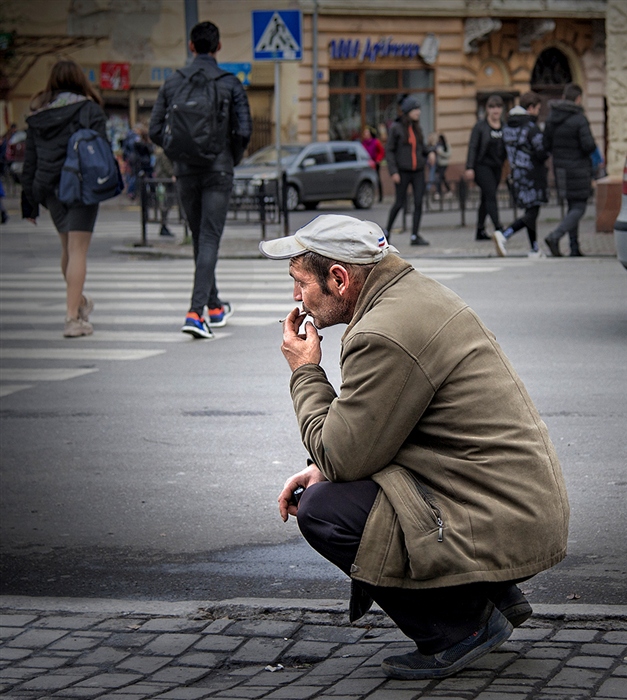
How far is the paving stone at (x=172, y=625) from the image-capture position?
402cm

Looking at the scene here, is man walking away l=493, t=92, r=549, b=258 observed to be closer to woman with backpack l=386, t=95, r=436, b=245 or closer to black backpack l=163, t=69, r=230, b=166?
woman with backpack l=386, t=95, r=436, b=245

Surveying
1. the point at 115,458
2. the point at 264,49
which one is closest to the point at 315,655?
the point at 115,458

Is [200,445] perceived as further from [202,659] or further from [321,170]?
[321,170]

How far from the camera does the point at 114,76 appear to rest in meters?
36.7

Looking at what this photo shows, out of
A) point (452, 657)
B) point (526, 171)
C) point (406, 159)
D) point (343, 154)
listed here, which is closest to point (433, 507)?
point (452, 657)

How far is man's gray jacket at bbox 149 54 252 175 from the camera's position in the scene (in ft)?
31.5

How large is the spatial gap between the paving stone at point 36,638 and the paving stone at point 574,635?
4.74ft

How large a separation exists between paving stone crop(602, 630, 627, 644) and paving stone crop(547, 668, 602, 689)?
0.25 m

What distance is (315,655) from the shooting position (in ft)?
12.3

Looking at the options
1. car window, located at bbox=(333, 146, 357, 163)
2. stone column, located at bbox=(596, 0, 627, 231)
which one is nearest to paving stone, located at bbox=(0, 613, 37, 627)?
stone column, located at bbox=(596, 0, 627, 231)

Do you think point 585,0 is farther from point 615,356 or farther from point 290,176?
point 615,356

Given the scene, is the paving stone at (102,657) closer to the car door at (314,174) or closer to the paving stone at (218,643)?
the paving stone at (218,643)

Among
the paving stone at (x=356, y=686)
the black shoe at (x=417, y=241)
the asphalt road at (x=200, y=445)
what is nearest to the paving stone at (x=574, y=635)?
the asphalt road at (x=200, y=445)

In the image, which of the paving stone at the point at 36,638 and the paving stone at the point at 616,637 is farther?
the paving stone at the point at 36,638
